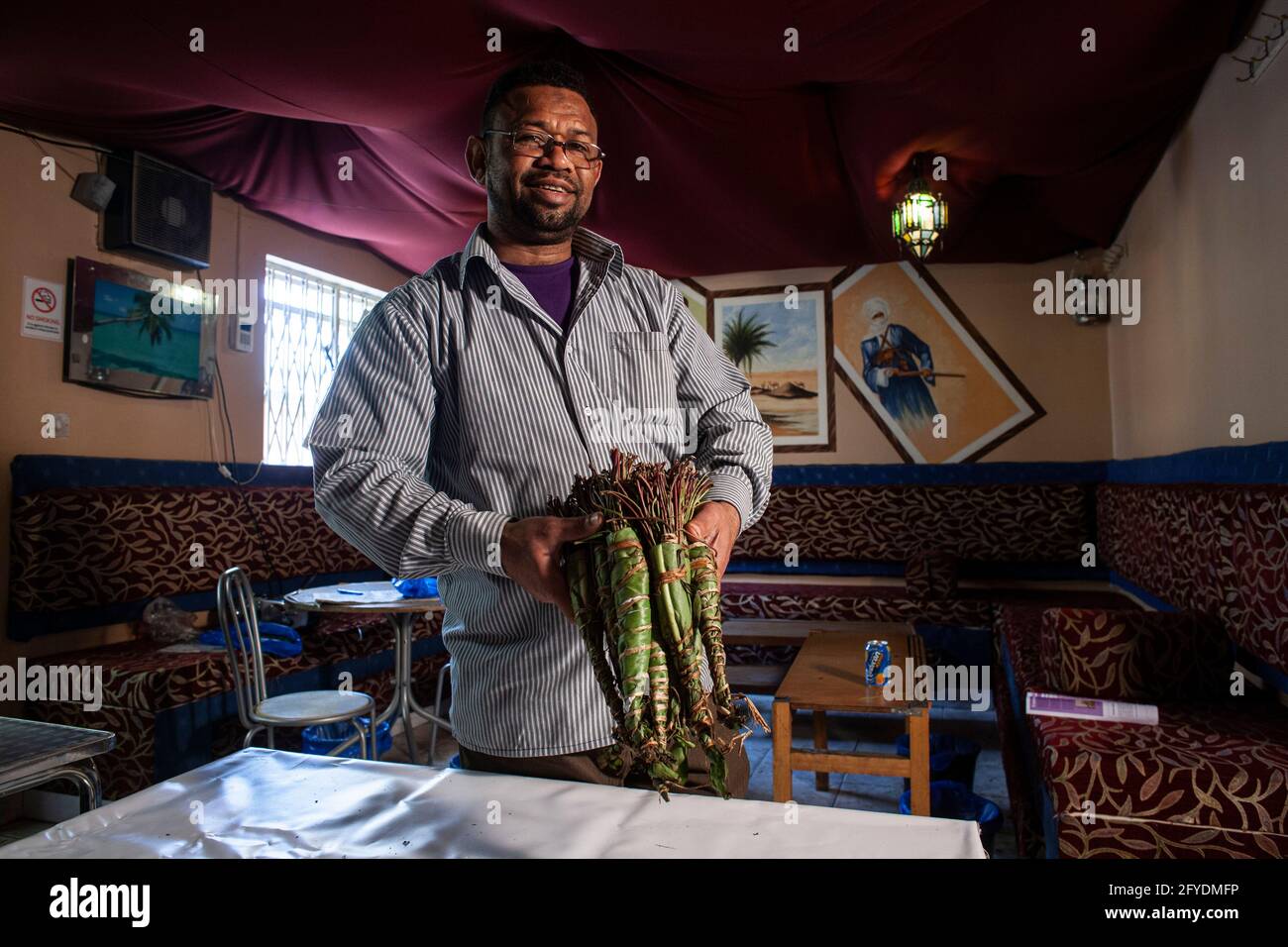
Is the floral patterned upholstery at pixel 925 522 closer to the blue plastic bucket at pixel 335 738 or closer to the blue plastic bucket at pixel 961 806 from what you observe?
the blue plastic bucket at pixel 961 806

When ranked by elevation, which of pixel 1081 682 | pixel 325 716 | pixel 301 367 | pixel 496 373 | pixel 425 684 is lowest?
pixel 425 684

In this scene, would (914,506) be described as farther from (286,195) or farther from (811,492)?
(286,195)

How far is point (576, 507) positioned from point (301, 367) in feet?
15.6

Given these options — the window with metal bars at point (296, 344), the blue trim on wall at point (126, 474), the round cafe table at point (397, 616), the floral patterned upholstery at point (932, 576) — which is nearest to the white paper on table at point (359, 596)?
the round cafe table at point (397, 616)

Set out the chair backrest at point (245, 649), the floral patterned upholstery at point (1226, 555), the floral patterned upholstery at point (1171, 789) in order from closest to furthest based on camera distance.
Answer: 1. the floral patterned upholstery at point (1171, 789)
2. the floral patterned upholstery at point (1226, 555)
3. the chair backrest at point (245, 649)

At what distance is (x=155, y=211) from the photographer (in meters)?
4.02

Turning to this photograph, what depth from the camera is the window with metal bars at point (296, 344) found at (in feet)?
16.3

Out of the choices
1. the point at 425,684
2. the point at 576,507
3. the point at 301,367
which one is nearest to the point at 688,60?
the point at 576,507

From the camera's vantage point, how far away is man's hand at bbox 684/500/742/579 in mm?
993

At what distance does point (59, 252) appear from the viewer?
374cm

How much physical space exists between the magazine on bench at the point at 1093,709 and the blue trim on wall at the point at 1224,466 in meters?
0.80

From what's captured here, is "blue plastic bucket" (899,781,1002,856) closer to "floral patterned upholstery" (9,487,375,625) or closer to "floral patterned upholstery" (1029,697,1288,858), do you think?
"floral patterned upholstery" (1029,697,1288,858)

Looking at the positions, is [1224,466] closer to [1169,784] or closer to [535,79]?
[1169,784]

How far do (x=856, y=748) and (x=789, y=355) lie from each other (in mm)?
3208
